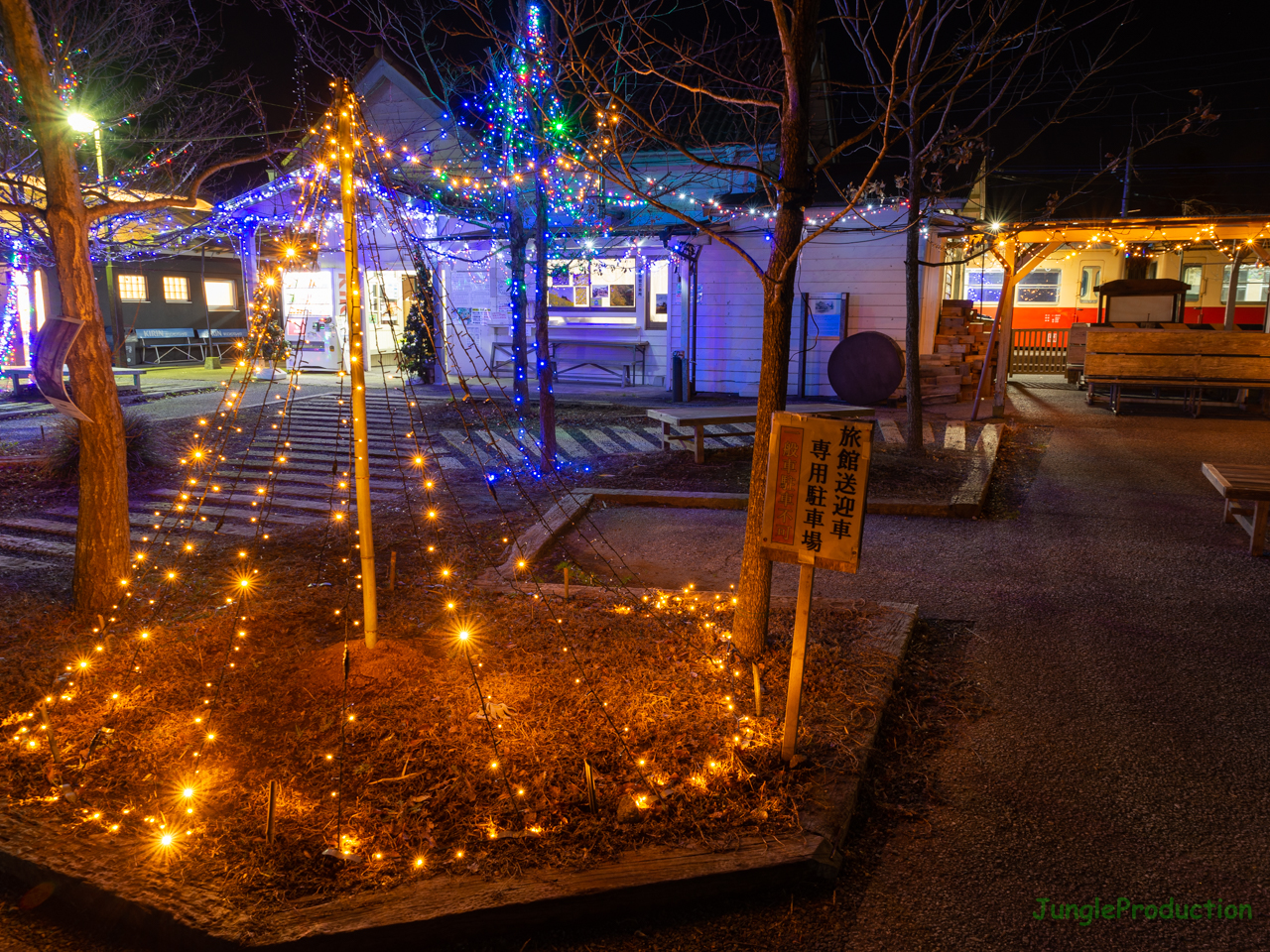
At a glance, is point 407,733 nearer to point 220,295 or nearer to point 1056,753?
point 1056,753

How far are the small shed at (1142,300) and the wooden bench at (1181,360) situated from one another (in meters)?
3.51

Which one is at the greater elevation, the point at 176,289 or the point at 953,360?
the point at 176,289

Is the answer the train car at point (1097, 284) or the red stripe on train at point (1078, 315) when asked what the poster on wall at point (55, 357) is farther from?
the red stripe on train at point (1078, 315)

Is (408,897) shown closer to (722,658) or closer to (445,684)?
(445,684)

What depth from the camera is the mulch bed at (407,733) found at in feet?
9.21

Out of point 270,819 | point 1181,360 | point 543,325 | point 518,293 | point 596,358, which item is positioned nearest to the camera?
point 270,819

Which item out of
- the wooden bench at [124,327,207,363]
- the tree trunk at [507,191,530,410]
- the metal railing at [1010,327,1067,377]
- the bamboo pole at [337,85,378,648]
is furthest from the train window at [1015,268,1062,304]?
the wooden bench at [124,327,207,363]

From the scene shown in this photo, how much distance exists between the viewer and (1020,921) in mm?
2539

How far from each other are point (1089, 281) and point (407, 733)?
26.8 m

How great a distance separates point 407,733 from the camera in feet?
11.3

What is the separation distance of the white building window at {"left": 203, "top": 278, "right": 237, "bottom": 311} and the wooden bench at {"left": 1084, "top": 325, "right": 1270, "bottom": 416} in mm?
25299

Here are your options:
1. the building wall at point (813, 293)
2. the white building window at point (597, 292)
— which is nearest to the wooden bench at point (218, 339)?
the white building window at point (597, 292)

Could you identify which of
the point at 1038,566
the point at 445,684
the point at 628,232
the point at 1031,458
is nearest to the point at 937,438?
the point at 1031,458

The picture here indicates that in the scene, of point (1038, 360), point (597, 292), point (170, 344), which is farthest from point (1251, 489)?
point (170, 344)
